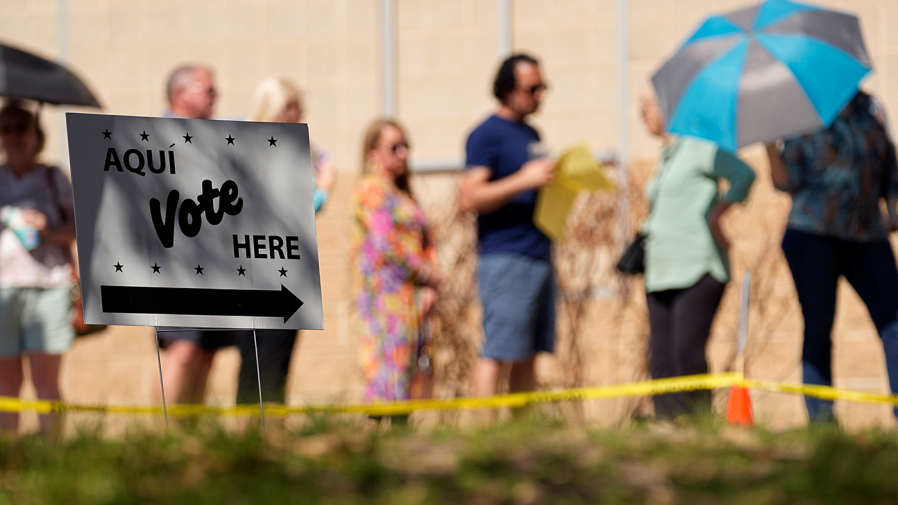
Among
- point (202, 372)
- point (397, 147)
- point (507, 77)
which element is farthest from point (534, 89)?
point (202, 372)

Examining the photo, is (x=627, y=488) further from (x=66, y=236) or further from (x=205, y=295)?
(x=66, y=236)

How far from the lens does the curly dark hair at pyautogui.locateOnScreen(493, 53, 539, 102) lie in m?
4.77

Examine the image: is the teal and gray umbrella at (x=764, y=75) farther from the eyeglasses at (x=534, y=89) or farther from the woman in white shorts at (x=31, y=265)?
the woman in white shorts at (x=31, y=265)

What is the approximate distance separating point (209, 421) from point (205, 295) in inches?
15.7

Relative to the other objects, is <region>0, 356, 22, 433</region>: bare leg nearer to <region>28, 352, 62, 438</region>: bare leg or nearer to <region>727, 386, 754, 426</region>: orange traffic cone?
<region>28, 352, 62, 438</region>: bare leg

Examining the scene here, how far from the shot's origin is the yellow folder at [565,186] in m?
4.47

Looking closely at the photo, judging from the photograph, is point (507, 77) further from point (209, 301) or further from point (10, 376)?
point (10, 376)

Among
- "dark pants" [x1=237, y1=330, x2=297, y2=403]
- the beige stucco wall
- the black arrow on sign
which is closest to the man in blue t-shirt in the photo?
"dark pants" [x1=237, y1=330, x2=297, y2=403]

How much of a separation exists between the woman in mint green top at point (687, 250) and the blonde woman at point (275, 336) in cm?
154

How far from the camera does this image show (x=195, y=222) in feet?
9.18

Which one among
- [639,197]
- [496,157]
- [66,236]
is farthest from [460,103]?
[66,236]

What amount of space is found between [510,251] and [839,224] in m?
1.40

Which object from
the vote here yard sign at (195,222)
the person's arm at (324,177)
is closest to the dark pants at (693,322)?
the person's arm at (324,177)

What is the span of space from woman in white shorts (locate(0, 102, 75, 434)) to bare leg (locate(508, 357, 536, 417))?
2.07 meters
